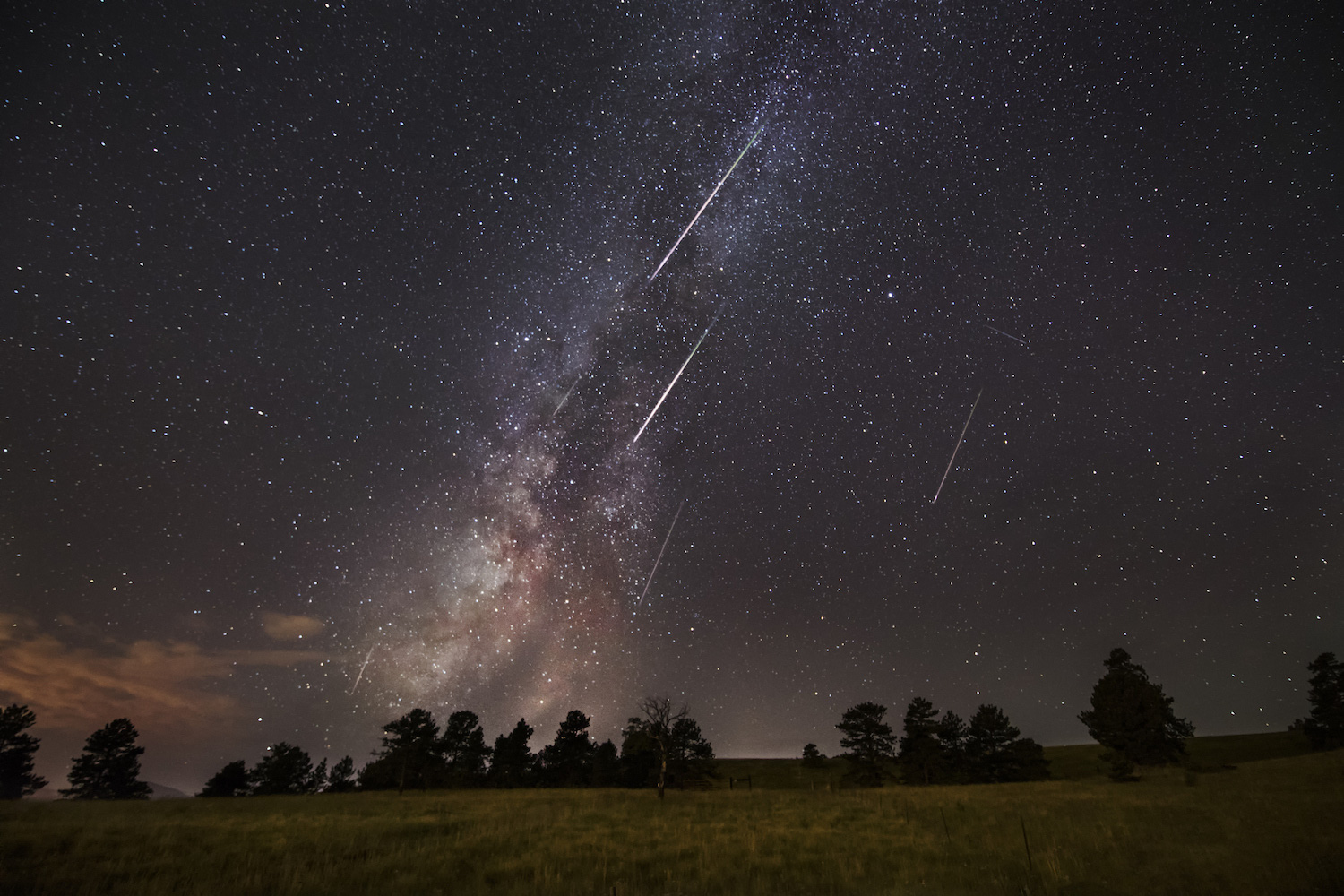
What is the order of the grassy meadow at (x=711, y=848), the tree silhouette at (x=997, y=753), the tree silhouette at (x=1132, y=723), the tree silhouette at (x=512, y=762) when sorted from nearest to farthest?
the grassy meadow at (x=711, y=848) → the tree silhouette at (x=1132, y=723) → the tree silhouette at (x=997, y=753) → the tree silhouette at (x=512, y=762)

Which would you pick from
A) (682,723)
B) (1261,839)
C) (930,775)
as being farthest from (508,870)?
(930,775)

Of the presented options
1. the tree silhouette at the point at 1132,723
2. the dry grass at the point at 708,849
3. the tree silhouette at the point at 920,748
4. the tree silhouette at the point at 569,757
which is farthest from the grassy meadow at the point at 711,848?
the tree silhouette at the point at 569,757

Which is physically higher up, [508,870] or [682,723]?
[682,723]

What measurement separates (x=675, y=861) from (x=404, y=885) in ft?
17.2

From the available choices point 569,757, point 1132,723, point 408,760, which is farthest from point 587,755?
point 1132,723

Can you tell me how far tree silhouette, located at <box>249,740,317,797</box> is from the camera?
181 feet

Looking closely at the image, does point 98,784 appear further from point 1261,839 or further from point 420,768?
point 1261,839

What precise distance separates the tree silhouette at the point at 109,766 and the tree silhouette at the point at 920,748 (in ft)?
223

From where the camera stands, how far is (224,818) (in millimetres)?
17484

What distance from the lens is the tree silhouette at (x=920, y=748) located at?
152ft

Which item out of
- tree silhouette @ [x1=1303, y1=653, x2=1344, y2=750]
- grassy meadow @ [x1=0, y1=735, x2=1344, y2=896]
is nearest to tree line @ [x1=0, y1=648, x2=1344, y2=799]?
tree silhouette @ [x1=1303, y1=653, x2=1344, y2=750]

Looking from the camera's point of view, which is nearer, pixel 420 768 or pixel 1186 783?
pixel 1186 783

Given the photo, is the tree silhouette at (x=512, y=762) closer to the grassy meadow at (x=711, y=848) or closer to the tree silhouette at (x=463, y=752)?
the tree silhouette at (x=463, y=752)

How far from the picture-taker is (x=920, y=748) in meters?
47.5
